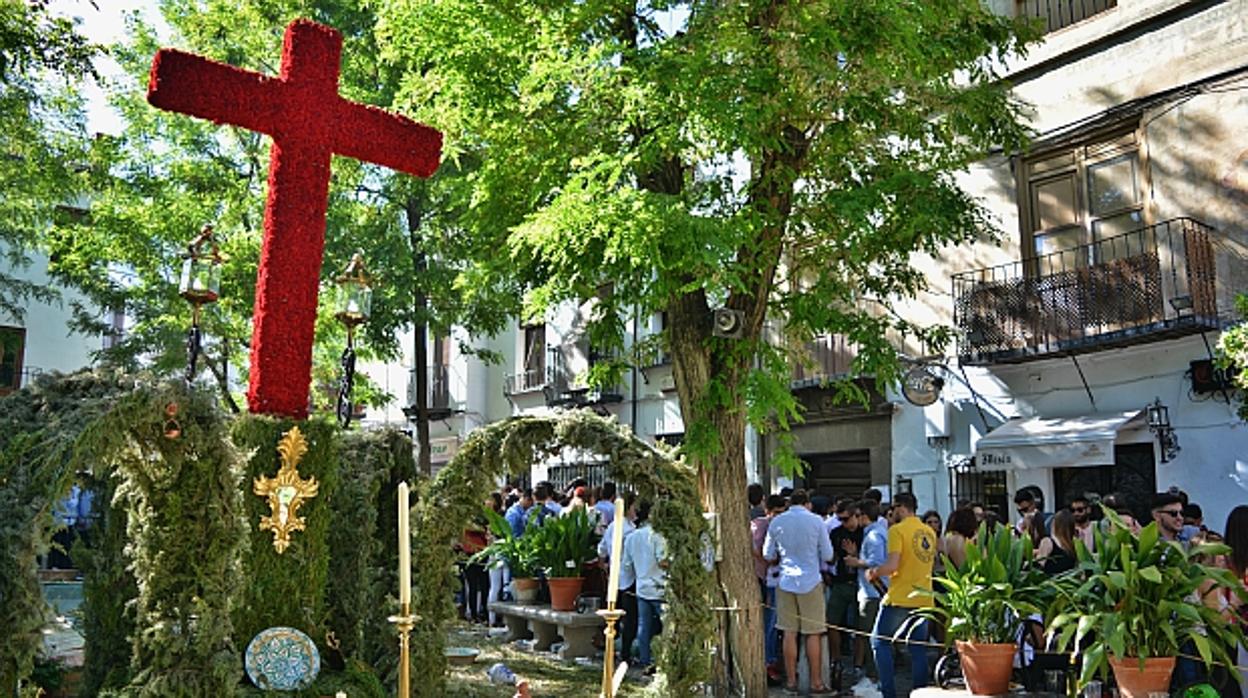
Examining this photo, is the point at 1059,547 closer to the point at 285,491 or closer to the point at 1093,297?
the point at 1093,297

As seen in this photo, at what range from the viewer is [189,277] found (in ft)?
27.8

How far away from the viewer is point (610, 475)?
24.0 ft

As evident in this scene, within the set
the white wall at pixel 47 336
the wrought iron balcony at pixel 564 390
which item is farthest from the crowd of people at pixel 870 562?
the white wall at pixel 47 336

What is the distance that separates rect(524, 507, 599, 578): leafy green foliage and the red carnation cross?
554cm

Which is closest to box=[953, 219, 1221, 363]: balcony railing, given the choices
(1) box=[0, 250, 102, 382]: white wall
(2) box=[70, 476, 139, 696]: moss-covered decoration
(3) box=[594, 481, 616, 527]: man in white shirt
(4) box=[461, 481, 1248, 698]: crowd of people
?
(4) box=[461, 481, 1248, 698]: crowd of people

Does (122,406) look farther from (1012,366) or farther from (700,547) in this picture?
(1012,366)

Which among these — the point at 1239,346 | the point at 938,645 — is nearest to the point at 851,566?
the point at 938,645

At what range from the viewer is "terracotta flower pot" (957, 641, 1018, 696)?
20.4ft

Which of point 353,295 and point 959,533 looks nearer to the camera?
point 353,295

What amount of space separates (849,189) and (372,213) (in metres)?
9.63

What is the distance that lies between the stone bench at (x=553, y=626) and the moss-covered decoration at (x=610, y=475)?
4507mm

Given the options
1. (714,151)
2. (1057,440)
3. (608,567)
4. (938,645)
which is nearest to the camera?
(938,645)

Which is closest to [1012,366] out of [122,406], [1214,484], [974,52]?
[1214,484]

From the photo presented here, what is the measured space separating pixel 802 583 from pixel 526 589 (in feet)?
14.5
